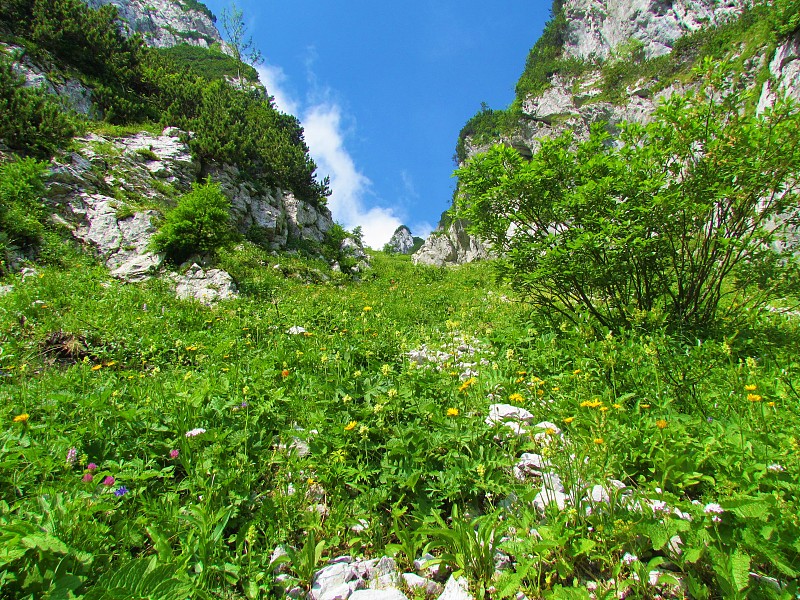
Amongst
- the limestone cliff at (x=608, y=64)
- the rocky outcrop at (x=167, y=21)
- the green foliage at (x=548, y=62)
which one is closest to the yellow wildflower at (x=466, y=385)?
the limestone cliff at (x=608, y=64)

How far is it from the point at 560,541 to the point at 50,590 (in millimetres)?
2362

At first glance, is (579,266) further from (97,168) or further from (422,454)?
(97,168)

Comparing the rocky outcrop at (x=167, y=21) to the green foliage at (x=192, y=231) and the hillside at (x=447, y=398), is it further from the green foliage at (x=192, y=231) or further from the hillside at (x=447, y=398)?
the hillside at (x=447, y=398)

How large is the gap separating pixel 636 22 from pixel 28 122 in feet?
154

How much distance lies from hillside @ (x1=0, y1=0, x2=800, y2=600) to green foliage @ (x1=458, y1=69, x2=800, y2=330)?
0.14 ft

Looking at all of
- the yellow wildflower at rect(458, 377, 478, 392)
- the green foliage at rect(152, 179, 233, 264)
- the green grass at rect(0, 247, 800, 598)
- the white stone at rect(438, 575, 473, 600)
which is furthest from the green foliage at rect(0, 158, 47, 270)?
the white stone at rect(438, 575, 473, 600)

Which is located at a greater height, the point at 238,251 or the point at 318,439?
the point at 238,251

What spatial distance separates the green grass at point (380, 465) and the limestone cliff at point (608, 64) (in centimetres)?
2551

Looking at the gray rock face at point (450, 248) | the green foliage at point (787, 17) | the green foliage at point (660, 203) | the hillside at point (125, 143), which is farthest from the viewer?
the gray rock face at point (450, 248)

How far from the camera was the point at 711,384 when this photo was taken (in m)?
3.74

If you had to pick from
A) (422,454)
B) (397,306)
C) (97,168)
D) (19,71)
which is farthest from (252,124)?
(422,454)

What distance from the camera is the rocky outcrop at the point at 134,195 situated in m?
11.0

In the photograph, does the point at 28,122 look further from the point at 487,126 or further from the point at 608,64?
the point at 608,64

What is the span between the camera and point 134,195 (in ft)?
44.3
